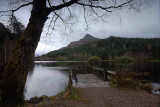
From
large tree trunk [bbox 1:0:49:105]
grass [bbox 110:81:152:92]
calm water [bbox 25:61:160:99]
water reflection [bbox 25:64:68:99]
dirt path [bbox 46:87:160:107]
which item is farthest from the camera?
calm water [bbox 25:61:160:99]

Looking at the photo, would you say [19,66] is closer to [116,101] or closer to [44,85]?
[116,101]

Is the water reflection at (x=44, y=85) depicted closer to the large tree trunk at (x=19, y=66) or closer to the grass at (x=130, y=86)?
the grass at (x=130, y=86)

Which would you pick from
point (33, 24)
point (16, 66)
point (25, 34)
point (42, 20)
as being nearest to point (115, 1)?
point (42, 20)


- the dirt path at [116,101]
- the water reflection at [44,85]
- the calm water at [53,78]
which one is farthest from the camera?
the calm water at [53,78]

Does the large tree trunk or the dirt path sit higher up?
the large tree trunk

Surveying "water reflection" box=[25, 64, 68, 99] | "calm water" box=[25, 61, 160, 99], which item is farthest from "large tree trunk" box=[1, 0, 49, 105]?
"water reflection" box=[25, 64, 68, 99]

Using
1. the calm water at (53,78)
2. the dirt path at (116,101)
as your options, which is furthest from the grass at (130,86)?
the calm water at (53,78)

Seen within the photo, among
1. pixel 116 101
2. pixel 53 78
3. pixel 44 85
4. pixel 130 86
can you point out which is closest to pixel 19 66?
pixel 116 101

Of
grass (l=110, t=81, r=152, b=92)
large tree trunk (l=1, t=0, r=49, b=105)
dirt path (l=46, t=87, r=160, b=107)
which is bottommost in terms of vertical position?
grass (l=110, t=81, r=152, b=92)

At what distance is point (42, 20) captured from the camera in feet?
11.3

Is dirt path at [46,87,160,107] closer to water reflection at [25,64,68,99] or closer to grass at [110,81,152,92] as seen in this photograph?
grass at [110,81,152,92]

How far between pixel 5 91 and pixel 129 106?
16.3 ft

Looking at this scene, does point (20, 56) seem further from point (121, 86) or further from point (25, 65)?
point (121, 86)

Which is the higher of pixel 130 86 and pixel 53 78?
pixel 130 86
